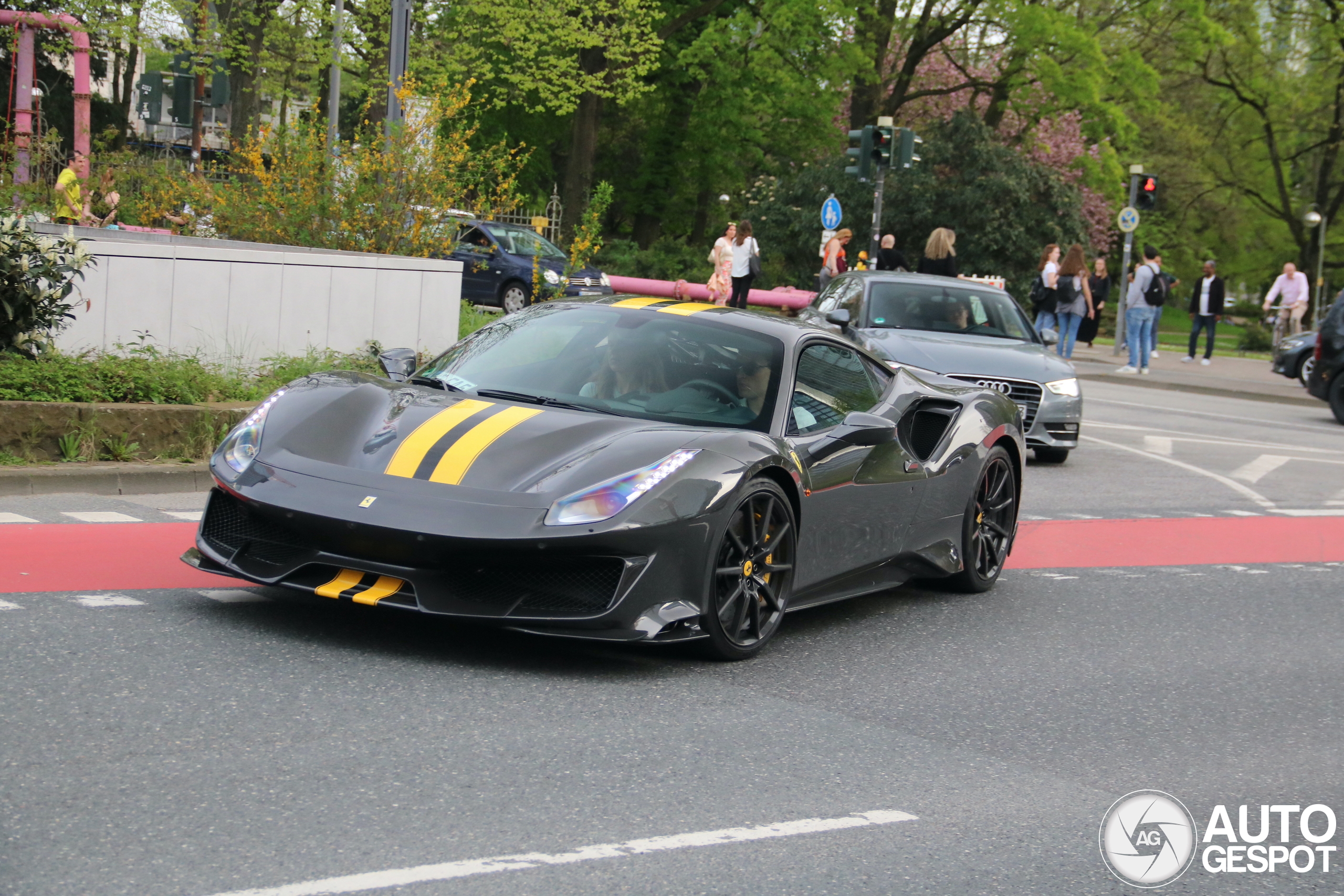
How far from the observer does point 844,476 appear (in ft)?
21.2

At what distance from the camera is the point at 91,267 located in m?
10.0

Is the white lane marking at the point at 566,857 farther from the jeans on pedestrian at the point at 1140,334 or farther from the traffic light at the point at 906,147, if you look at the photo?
the jeans on pedestrian at the point at 1140,334

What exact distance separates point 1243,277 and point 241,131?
143 feet

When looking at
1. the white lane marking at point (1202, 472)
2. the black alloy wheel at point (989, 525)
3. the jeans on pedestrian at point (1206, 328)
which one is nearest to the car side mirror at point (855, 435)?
the black alloy wheel at point (989, 525)

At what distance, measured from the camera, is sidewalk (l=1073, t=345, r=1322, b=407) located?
24734 millimetres

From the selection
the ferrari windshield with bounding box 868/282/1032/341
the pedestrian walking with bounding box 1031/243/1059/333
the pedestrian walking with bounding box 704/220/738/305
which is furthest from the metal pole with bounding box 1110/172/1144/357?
the ferrari windshield with bounding box 868/282/1032/341

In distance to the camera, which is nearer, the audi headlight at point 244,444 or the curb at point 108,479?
the audi headlight at point 244,444

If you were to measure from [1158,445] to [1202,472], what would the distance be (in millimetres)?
2043

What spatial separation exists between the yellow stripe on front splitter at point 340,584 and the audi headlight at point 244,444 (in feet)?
1.90

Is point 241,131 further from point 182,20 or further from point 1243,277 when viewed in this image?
point 1243,277

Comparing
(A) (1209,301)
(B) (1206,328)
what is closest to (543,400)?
(A) (1209,301)

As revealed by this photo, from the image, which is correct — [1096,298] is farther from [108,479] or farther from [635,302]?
[635,302]

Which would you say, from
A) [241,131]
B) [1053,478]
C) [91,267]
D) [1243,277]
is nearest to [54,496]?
[91,267]

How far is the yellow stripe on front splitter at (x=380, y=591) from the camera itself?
208 inches
